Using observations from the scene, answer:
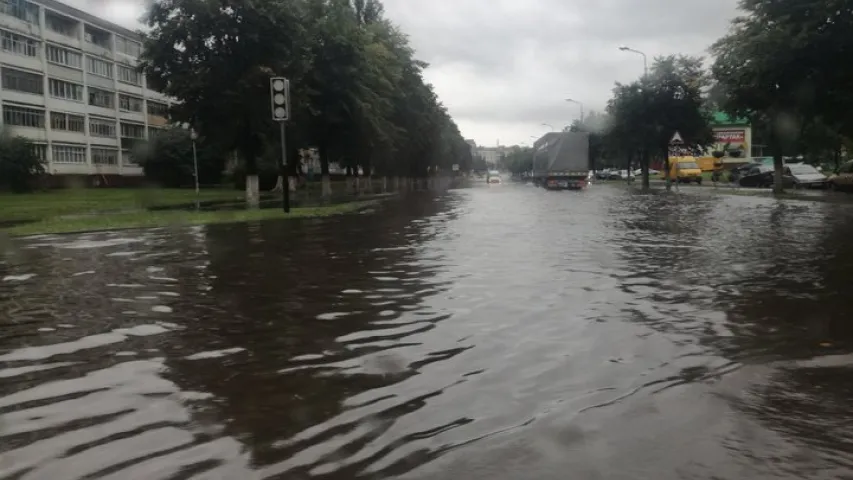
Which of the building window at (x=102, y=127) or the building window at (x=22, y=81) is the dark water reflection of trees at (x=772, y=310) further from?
the building window at (x=102, y=127)

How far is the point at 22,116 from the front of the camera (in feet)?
201

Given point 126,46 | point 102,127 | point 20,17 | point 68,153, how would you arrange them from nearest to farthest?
point 20,17 < point 68,153 < point 102,127 < point 126,46

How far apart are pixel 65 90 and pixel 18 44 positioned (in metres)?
7.21

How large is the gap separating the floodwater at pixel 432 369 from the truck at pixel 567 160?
42.0 metres

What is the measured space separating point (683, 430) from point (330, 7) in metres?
38.9

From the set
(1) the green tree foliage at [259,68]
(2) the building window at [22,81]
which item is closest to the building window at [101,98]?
(2) the building window at [22,81]

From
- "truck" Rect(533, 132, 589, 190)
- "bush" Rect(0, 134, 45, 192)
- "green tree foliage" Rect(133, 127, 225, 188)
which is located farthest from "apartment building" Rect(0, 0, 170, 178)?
"truck" Rect(533, 132, 589, 190)

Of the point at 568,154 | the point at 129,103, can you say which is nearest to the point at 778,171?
→ the point at 568,154

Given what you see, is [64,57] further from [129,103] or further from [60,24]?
[129,103]

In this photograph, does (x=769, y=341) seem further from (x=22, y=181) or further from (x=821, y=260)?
(x=22, y=181)

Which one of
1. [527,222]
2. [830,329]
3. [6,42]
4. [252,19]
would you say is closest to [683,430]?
[830,329]

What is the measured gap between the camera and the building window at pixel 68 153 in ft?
214

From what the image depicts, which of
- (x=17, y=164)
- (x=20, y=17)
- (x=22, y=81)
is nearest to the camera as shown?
(x=17, y=164)

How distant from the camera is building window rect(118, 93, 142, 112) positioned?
77.1 metres
